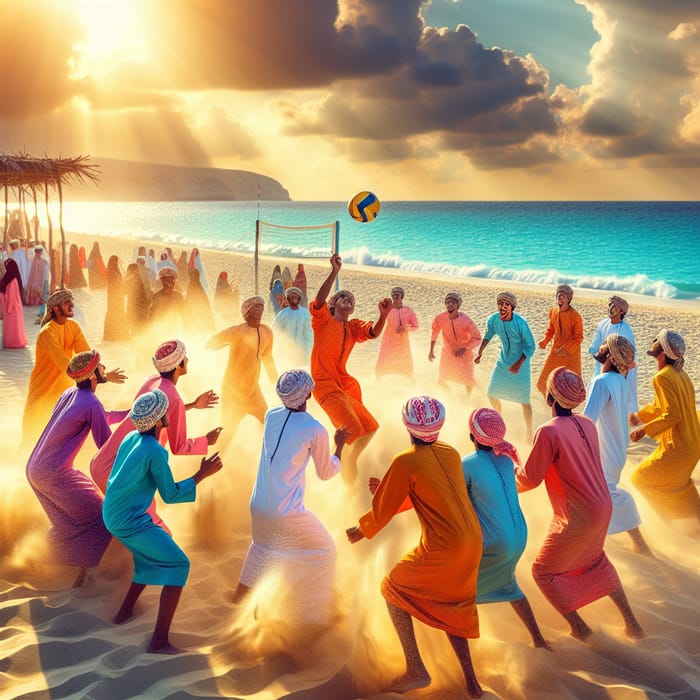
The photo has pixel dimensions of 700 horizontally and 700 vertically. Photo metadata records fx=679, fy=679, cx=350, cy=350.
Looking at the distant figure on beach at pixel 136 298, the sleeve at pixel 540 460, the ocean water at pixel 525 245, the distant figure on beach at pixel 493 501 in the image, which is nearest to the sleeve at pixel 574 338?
the sleeve at pixel 540 460

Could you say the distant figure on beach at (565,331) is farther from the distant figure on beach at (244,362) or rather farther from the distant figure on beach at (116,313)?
the distant figure on beach at (116,313)

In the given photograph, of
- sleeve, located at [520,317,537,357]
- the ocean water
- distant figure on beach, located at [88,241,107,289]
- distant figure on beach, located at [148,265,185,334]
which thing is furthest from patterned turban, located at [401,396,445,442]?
the ocean water

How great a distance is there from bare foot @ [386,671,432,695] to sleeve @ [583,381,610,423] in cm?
240

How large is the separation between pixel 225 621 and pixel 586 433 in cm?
254

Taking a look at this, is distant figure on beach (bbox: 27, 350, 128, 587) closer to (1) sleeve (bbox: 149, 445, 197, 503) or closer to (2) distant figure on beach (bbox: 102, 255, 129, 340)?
(1) sleeve (bbox: 149, 445, 197, 503)

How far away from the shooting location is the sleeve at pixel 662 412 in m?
5.46

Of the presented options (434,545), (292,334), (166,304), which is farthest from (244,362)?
(434,545)

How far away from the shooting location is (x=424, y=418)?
11.8ft

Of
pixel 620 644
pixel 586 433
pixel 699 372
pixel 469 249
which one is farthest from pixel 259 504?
pixel 469 249

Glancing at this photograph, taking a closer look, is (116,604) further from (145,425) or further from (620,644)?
(620,644)

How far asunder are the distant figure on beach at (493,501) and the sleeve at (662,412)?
213cm

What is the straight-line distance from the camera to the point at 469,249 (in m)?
70.5

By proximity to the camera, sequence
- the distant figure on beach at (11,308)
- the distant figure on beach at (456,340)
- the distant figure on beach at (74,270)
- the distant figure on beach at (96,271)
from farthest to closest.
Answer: the distant figure on beach at (74,270) → the distant figure on beach at (96,271) → the distant figure on beach at (11,308) → the distant figure on beach at (456,340)

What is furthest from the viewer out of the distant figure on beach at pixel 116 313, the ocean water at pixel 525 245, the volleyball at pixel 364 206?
the ocean water at pixel 525 245
